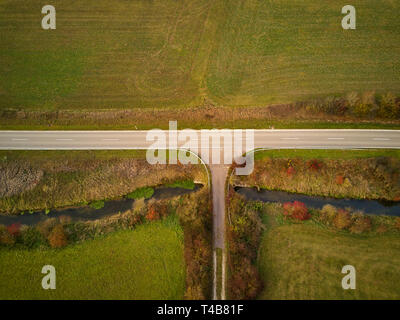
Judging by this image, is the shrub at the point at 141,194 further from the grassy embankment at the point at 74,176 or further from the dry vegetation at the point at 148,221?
the dry vegetation at the point at 148,221

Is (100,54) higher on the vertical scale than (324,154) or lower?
higher

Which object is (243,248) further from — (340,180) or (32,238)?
(32,238)

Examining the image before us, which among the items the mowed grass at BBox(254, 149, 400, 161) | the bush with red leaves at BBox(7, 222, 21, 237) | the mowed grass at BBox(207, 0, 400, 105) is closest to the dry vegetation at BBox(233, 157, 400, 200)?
the mowed grass at BBox(254, 149, 400, 161)

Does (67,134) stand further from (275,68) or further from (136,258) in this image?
(275,68)

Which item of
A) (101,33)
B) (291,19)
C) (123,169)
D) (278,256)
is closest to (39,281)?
(123,169)

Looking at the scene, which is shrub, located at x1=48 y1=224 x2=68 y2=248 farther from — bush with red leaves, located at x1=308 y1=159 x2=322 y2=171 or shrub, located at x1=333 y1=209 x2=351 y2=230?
shrub, located at x1=333 y1=209 x2=351 y2=230

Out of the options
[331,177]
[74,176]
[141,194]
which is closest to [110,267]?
[141,194]

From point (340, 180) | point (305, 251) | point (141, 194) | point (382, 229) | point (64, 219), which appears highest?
point (340, 180)
